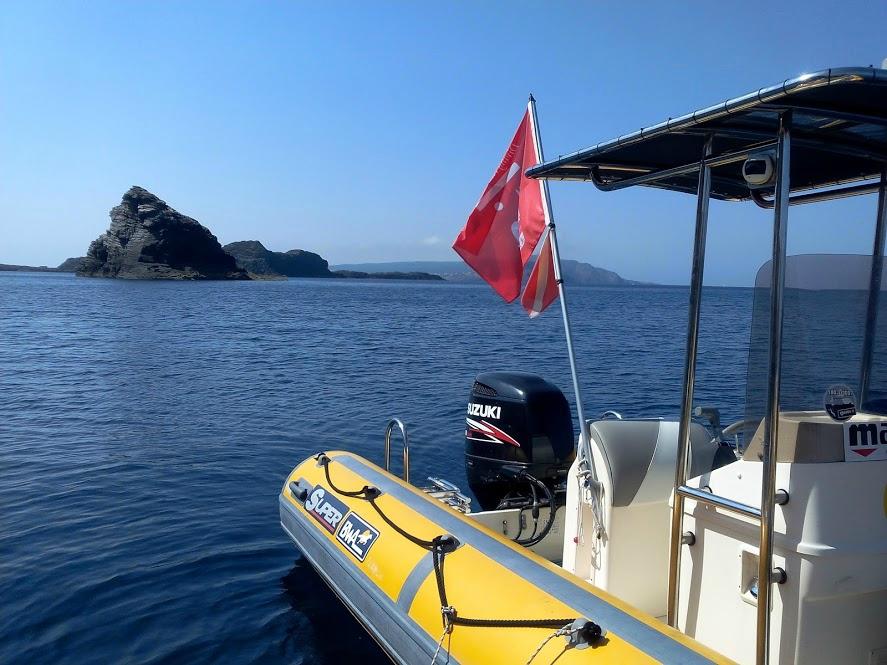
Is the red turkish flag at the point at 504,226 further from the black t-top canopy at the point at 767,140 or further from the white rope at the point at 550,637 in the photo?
the white rope at the point at 550,637

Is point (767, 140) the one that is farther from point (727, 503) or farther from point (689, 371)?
point (727, 503)

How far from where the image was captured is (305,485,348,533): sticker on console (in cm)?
489

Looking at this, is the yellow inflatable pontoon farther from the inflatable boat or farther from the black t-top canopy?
the black t-top canopy

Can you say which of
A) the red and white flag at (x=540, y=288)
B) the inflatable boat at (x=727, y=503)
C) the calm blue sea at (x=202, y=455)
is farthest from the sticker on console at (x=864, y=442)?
the red and white flag at (x=540, y=288)

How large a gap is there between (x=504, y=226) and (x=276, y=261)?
181576 mm

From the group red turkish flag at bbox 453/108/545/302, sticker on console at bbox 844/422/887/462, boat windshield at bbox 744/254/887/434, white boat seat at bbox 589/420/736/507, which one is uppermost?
red turkish flag at bbox 453/108/545/302

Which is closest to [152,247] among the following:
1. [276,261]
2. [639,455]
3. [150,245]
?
[150,245]

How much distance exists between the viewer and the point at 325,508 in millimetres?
5109

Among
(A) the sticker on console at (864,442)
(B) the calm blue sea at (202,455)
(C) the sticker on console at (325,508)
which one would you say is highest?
(A) the sticker on console at (864,442)

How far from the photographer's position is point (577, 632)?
2873mm

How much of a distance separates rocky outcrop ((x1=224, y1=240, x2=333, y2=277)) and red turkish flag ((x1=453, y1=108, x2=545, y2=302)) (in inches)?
6154

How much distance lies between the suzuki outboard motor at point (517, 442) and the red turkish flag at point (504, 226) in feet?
2.15

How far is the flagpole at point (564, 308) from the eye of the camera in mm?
3969

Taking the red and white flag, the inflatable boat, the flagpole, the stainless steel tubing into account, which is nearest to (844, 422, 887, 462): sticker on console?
the inflatable boat
